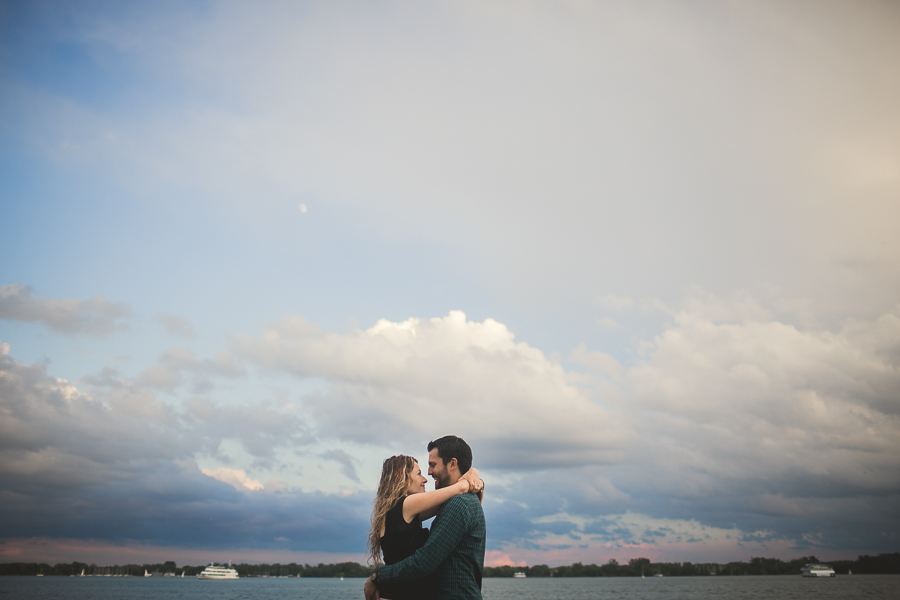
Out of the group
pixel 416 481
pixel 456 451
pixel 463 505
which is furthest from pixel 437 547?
pixel 416 481

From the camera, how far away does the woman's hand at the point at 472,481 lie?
5242 mm

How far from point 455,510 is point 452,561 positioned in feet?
1.65

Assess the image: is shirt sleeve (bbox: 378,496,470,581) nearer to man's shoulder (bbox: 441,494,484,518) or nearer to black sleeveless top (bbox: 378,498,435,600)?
man's shoulder (bbox: 441,494,484,518)

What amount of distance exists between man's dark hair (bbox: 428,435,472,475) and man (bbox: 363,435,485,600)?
15.8 inches

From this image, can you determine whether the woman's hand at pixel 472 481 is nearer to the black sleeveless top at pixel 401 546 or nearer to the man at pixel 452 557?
the man at pixel 452 557

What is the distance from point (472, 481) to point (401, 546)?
3.18 feet

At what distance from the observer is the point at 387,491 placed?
578 cm

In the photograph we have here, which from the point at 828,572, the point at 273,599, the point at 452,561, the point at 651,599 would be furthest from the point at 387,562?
the point at 828,572

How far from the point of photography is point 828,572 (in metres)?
199

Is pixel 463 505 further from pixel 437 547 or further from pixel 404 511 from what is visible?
pixel 404 511

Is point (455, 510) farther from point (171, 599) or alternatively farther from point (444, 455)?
point (171, 599)

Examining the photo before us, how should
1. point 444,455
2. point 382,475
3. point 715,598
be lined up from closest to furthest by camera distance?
point 444,455
point 382,475
point 715,598

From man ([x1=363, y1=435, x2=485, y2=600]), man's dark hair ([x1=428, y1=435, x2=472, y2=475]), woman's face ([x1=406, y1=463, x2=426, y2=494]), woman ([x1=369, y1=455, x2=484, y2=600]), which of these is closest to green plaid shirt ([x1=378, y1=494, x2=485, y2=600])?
man ([x1=363, y1=435, x2=485, y2=600])

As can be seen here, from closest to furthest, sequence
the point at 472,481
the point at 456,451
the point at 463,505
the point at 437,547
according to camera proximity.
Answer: the point at 437,547
the point at 463,505
the point at 472,481
the point at 456,451
